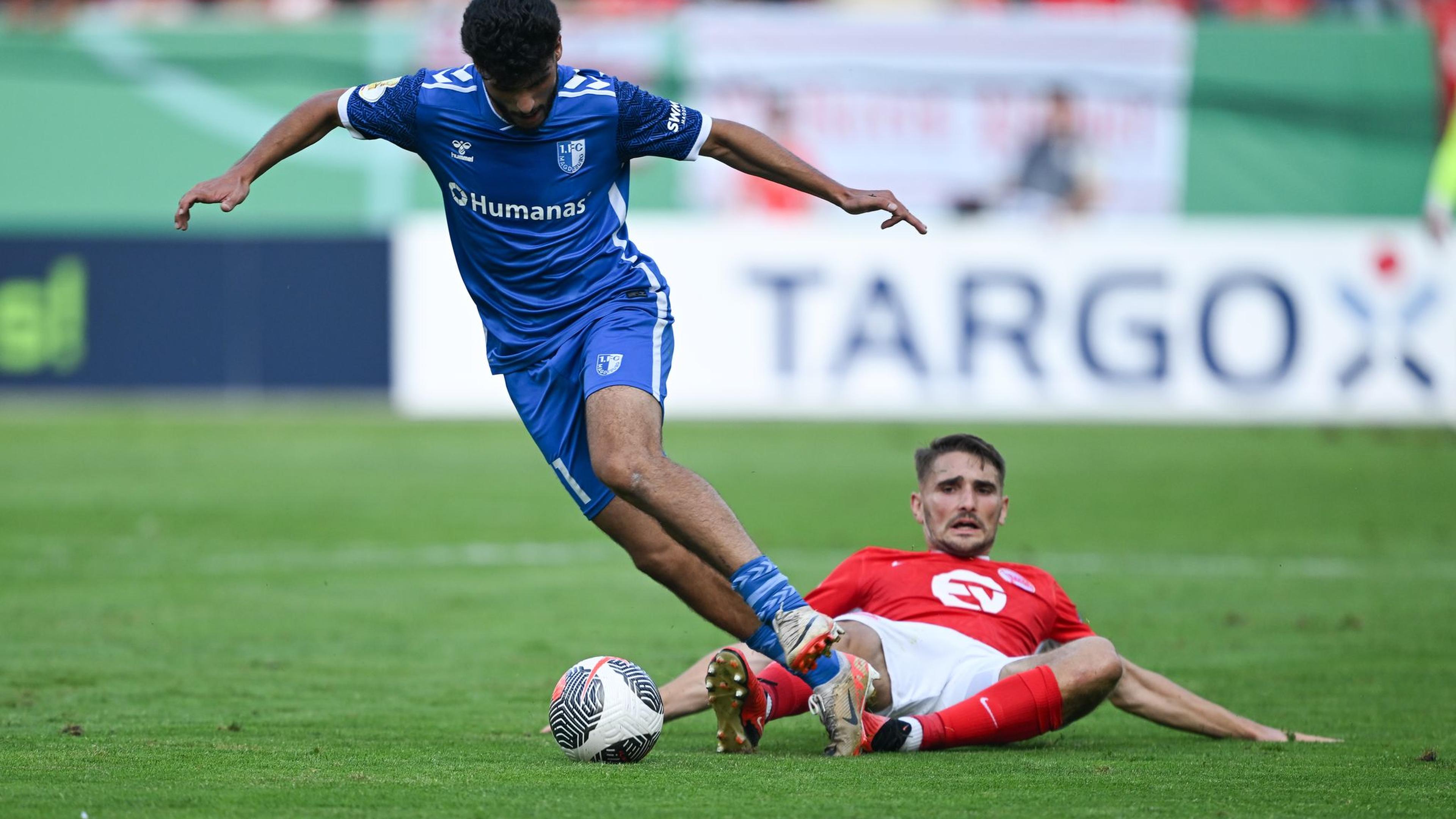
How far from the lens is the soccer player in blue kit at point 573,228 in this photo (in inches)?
208

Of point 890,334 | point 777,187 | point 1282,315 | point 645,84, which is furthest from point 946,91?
point 1282,315

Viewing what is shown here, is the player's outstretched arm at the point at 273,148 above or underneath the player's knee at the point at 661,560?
above

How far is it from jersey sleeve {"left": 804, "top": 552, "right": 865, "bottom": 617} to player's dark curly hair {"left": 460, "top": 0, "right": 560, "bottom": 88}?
1899 millimetres

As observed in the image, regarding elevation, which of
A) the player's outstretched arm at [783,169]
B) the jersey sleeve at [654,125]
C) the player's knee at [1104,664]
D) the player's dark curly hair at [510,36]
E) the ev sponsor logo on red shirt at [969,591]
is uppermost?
the player's dark curly hair at [510,36]

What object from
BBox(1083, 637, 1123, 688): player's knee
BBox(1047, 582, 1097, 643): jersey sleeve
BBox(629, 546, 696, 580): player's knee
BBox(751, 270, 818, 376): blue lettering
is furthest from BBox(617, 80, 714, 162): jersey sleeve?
BBox(751, 270, 818, 376): blue lettering

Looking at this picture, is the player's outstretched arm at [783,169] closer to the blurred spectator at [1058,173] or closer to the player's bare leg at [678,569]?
the player's bare leg at [678,569]

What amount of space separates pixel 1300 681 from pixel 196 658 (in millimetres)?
4368

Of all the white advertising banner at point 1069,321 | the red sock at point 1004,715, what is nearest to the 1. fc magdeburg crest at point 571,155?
the red sock at point 1004,715

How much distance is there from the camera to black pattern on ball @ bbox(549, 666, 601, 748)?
5.13m

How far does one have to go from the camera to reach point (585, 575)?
10.1m

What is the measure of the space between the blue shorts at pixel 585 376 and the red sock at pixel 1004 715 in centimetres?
125

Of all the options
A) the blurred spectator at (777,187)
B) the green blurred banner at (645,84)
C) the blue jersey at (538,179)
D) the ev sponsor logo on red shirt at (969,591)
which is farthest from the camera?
the green blurred banner at (645,84)

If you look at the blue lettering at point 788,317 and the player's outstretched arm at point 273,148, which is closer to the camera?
the player's outstretched arm at point 273,148

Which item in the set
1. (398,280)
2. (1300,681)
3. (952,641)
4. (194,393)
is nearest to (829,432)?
(398,280)
